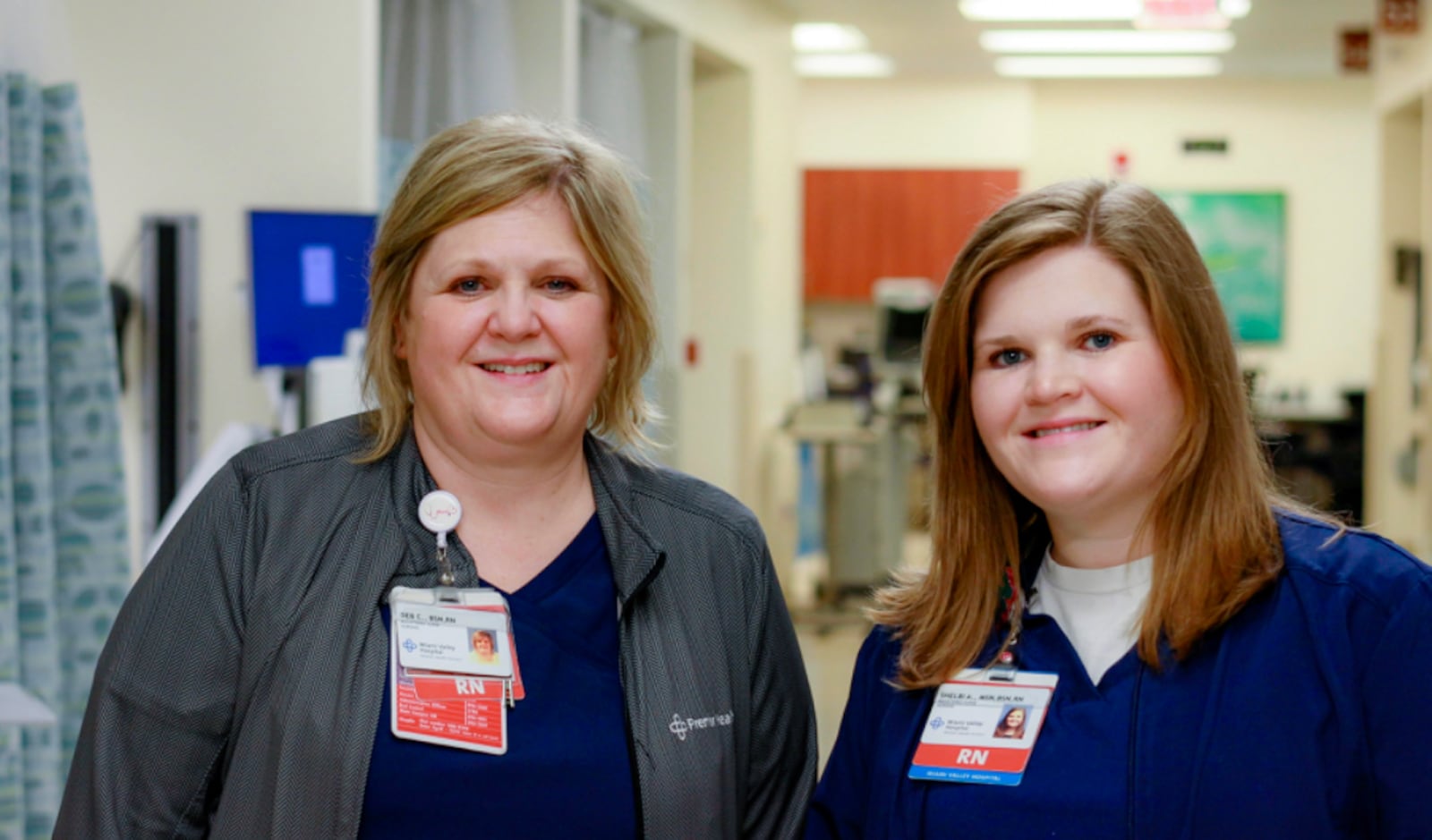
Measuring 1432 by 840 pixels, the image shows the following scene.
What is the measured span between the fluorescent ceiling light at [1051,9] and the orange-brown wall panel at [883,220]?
2994 millimetres

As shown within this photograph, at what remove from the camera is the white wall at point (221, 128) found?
10.8ft

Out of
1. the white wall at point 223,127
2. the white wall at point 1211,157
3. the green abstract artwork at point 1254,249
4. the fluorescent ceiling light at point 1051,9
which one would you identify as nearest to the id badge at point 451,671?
the white wall at point 223,127

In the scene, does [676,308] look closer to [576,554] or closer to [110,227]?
[110,227]

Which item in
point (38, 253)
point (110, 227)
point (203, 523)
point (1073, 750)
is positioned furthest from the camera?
point (110, 227)

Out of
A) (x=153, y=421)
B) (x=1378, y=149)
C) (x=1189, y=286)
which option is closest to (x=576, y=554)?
(x=1189, y=286)

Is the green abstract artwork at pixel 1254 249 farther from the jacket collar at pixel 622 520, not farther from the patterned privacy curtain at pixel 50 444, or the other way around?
the jacket collar at pixel 622 520

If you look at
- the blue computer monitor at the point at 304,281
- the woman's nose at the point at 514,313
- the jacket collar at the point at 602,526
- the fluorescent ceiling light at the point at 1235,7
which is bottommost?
the jacket collar at the point at 602,526

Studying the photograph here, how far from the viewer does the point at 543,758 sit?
1.48 m

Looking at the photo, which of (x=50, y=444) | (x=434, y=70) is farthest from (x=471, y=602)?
(x=434, y=70)

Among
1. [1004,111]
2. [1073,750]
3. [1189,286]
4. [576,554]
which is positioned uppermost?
[1004,111]

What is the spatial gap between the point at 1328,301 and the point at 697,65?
586 centimetres

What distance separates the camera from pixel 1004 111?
420 inches

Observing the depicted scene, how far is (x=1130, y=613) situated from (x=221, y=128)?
268 centimetres

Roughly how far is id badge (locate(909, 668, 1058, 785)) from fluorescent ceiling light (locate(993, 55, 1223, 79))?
8.15 meters
